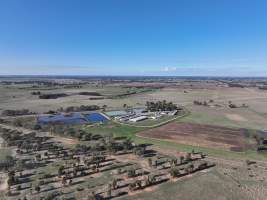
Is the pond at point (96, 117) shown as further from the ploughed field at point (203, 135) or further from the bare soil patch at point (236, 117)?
the bare soil patch at point (236, 117)

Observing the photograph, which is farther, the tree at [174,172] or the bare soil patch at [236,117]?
the bare soil patch at [236,117]

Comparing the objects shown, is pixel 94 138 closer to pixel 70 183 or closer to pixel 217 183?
pixel 70 183

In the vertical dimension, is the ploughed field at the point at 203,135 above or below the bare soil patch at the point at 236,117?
below

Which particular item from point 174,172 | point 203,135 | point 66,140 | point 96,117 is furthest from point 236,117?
point 66,140

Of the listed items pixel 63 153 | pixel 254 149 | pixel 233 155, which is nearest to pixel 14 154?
pixel 63 153

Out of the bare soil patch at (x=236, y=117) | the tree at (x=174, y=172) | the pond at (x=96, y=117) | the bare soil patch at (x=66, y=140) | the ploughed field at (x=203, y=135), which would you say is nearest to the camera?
the tree at (x=174, y=172)

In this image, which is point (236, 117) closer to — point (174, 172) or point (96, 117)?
point (96, 117)

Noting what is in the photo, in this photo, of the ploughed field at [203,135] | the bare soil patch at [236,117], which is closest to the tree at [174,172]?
the ploughed field at [203,135]

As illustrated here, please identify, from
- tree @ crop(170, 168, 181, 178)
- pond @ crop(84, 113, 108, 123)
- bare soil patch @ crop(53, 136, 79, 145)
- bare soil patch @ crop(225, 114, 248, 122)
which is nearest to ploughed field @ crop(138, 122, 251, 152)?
bare soil patch @ crop(225, 114, 248, 122)
